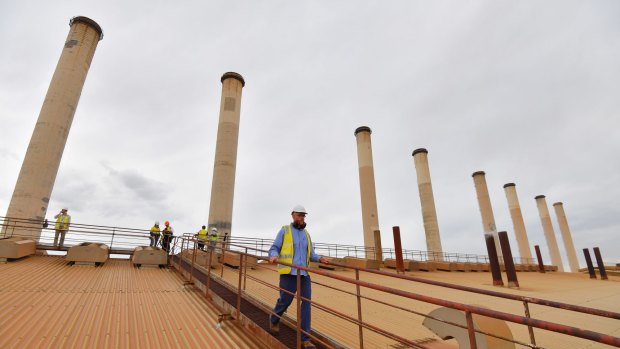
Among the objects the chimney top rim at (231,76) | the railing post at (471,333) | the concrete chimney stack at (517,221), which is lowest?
the railing post at (471,333)

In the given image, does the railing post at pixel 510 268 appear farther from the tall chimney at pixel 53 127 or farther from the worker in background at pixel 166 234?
the tall chimney at pixel 53 127

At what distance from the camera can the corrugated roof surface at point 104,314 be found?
3811 millimetres

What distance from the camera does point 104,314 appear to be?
482cm

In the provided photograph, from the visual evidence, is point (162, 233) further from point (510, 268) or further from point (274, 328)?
point (510, 268)

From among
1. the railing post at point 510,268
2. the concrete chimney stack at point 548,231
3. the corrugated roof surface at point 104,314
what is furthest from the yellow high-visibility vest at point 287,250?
the concrete chimney stack at point 548,231

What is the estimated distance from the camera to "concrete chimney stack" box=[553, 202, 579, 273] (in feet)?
135

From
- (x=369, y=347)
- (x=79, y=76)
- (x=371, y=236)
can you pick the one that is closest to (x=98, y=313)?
(x=369, y=347)

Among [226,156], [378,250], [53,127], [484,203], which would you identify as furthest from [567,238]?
[53,127]

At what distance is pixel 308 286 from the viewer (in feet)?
12.6

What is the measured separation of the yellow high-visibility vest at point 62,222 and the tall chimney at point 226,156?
6.99 m

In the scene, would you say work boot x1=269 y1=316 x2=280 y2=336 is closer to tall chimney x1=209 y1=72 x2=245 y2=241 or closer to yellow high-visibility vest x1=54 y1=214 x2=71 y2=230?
yellow high-visibility vest x1=54 y1=214 x2=71 y2=230

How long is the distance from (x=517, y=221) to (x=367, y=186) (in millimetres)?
25240

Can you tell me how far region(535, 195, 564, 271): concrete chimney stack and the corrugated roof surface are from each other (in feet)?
160

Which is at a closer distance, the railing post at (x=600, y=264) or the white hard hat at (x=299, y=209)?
the white hard hat at (x=299, y=209)
